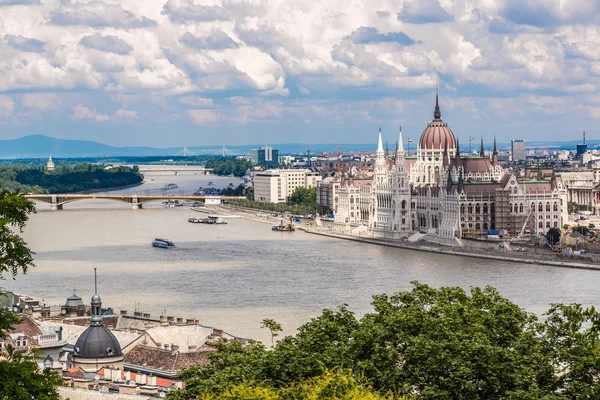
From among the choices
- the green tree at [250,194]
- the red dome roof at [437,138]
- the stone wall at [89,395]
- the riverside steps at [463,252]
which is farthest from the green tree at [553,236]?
the green tree at [250,194]

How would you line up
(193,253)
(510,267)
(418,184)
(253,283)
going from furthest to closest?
(418,184)
(193,253)
(510,267)
(253,283)

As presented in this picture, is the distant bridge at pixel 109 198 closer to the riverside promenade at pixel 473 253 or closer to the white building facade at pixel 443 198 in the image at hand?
the white building facade at pixel 443 198

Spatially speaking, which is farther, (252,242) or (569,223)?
(569,223)

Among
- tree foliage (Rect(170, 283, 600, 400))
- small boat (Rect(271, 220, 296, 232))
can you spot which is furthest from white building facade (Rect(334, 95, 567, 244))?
tree foliage (Rect(170, 283, 600, 400))

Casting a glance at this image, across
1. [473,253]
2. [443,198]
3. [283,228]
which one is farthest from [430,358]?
[283,228]

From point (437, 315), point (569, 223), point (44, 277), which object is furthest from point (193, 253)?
point (437, 315)

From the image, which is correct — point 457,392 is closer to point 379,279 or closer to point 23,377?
point 23,377
